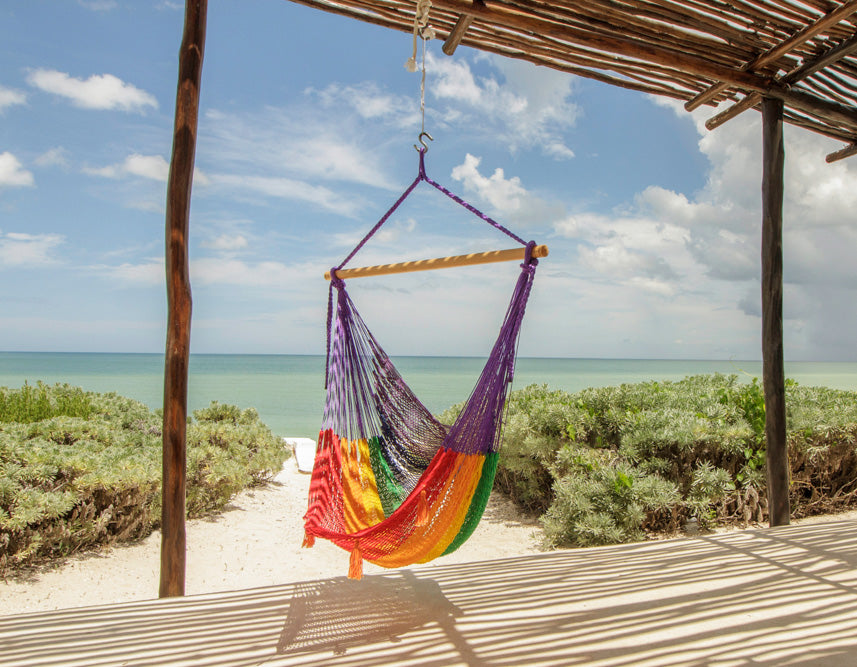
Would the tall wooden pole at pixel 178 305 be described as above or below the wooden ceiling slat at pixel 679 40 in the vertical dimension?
below

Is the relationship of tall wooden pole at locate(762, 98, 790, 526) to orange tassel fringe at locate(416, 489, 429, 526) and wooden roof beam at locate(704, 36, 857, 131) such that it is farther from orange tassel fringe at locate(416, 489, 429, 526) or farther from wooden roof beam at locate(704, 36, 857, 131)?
orange tassel fringe at locate(416, 489, 429, 526)

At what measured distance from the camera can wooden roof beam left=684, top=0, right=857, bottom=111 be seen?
1765 mm

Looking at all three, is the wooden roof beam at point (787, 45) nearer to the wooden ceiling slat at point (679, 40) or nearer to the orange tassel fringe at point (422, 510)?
the wooden ceiling slat at point (679, 40)

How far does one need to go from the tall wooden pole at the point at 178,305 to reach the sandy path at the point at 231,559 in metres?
0.70

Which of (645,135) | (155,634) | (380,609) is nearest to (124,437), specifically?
(155,634)

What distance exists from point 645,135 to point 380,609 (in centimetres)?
1515

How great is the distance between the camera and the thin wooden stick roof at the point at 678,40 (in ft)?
5.91

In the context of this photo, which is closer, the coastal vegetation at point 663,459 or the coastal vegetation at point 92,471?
the coastal vegetation at point 92,471

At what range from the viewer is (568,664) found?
3.83 feet

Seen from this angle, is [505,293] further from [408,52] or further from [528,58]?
[528,58]

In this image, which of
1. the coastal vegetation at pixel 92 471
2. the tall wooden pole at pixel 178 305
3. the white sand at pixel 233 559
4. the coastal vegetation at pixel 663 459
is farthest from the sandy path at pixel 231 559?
the tall wooden pole at pixel 178 305

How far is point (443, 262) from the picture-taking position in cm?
169

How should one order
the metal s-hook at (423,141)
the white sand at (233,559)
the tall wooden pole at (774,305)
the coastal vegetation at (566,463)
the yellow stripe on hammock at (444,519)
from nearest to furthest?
1. the yellow stripe on hammock at (444,519)
2. the metal s-hook at (423,141)
3. the white sand at (233,559)
4. the tall wooden pole at (774,305)
5. the coastal vegetation at (566,463)

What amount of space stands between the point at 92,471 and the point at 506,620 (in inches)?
80.3
